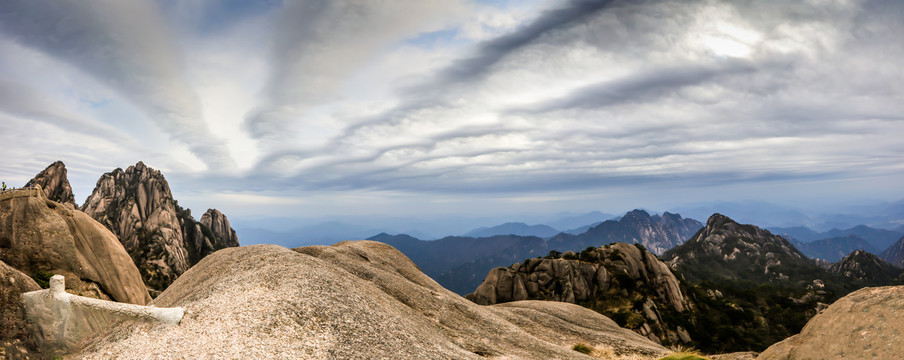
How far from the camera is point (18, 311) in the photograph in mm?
16750

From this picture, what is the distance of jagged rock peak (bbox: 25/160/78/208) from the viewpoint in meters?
133

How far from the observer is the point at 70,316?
15.5 m

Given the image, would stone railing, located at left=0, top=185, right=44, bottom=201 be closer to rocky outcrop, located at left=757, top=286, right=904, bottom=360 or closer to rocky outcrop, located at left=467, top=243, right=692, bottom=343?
rocky outcrop, located at left=757, top=286, right=904, bottom=360

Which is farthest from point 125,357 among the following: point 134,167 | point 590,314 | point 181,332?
point 134,167

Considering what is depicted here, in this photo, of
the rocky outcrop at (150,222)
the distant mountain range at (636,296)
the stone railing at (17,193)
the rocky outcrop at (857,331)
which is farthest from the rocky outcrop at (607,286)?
the rocky outcrop at (150,222)

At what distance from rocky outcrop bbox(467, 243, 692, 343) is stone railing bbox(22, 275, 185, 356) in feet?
221

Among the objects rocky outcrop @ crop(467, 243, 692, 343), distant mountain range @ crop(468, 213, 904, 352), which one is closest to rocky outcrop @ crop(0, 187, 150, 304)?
rocky outcrop @ crop(467, 243, 692, 343)

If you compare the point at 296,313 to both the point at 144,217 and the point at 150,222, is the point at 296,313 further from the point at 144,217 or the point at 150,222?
the point at 144,217

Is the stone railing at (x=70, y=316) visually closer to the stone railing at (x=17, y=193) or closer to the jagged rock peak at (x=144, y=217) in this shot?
the stone railing at (x=17, y=193)

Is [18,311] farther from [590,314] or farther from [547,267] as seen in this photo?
[547,267]

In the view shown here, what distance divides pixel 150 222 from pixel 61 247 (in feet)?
516

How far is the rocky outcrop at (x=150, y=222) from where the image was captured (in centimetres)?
13438

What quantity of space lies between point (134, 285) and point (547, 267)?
77.8 m

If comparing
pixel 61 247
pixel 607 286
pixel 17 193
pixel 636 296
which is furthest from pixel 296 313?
pixel 607 286
